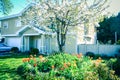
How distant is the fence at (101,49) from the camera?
26250mm

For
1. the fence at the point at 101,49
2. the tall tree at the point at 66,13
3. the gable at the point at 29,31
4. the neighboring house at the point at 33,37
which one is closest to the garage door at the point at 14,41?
the neighboring house at the point at 33,37

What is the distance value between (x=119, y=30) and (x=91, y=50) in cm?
1578

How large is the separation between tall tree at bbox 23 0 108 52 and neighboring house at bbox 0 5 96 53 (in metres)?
2.30

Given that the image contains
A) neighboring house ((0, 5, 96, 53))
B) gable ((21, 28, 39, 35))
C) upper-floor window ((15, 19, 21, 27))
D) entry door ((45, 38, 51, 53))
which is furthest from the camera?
upper-floor window ((15, 19, 21, 27))

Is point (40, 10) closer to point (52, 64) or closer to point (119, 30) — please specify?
point (52, 64)

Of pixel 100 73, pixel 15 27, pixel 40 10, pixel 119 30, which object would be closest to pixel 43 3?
pixel 40 10

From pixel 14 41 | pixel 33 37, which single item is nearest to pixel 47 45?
pixel 33 37

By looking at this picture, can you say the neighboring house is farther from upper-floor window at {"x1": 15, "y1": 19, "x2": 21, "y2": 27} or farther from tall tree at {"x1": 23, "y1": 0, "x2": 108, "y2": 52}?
tall tree at {"x1": 23, "y1": 0, "x2": 108, "y2": 52}

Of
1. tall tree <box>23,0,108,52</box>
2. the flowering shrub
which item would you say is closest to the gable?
tall tree <box>23,0,108,52</box>

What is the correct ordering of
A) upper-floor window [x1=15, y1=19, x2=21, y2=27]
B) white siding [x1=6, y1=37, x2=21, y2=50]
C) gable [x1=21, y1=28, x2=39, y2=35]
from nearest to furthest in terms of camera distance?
gable [x1=21, y1=28, x2=39, y2=35] → white siding [x1=6, y1=37, x2=21, y2=50] → upper-floor window [x1=15, y1=19, x2=21, y2=27]

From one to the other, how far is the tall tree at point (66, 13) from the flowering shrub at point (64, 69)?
350 cm

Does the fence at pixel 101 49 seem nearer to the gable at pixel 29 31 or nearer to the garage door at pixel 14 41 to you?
the gable at pixel 29 31

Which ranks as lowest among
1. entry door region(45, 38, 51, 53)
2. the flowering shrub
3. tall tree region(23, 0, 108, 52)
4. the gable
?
the flowering shrub

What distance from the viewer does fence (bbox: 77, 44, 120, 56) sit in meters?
26.2
